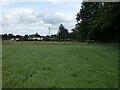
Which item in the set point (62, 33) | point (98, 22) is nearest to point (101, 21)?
point (98, 22)

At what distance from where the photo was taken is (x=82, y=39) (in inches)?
1313

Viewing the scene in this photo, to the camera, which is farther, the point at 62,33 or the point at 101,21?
the point at 62,33

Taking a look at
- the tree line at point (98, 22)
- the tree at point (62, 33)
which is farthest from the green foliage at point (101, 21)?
the tree at point (62, 33)

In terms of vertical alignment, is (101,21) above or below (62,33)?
above

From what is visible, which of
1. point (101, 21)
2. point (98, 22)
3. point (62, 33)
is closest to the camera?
point (101, 21)

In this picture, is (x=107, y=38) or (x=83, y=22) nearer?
(x=107, y=38)

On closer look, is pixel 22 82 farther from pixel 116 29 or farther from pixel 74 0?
pixel 116 29

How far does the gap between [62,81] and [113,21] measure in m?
15.9

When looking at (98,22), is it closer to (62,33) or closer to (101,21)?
(101,21)

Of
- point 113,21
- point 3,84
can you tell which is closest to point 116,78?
point 3,84

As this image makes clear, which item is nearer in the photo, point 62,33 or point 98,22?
point 98,22

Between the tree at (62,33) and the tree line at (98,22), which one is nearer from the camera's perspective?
the tree line at (98,22)

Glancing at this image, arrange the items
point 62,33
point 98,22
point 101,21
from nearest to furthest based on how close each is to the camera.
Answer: point 101,21
point 98,22
point 62,33

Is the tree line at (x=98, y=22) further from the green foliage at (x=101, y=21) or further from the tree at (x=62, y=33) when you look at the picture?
the tree at (x=62, y=33)
